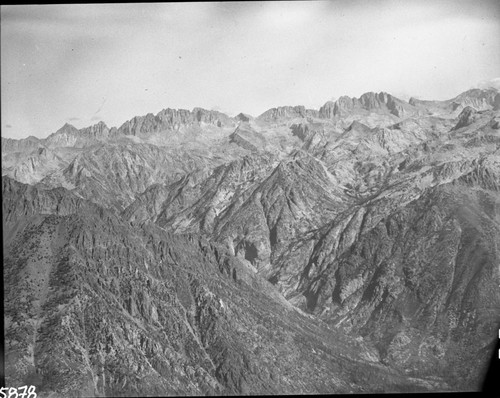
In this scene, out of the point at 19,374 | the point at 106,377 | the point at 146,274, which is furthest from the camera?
the point at 146,274

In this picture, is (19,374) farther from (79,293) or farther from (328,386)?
(328,386)

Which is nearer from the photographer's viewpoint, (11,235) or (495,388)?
(495,388)

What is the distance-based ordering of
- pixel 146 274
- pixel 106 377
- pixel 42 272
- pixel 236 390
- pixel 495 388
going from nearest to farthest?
pixel 495 388 < pixel 106 377 < pixel 42 272 < pixel 236 390 < pixel 146 274

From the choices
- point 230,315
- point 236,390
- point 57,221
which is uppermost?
point 57,221

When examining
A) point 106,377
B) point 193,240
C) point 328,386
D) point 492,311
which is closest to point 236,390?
point 328,386

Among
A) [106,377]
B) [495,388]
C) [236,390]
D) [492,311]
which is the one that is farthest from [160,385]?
[492,311]

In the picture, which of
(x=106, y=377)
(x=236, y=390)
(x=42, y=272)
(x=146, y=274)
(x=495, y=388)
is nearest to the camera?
(x=495, y=388)

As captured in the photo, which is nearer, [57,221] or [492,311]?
[57,221]

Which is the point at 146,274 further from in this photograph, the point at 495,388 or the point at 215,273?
the point at 495,388

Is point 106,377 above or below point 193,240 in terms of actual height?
below
